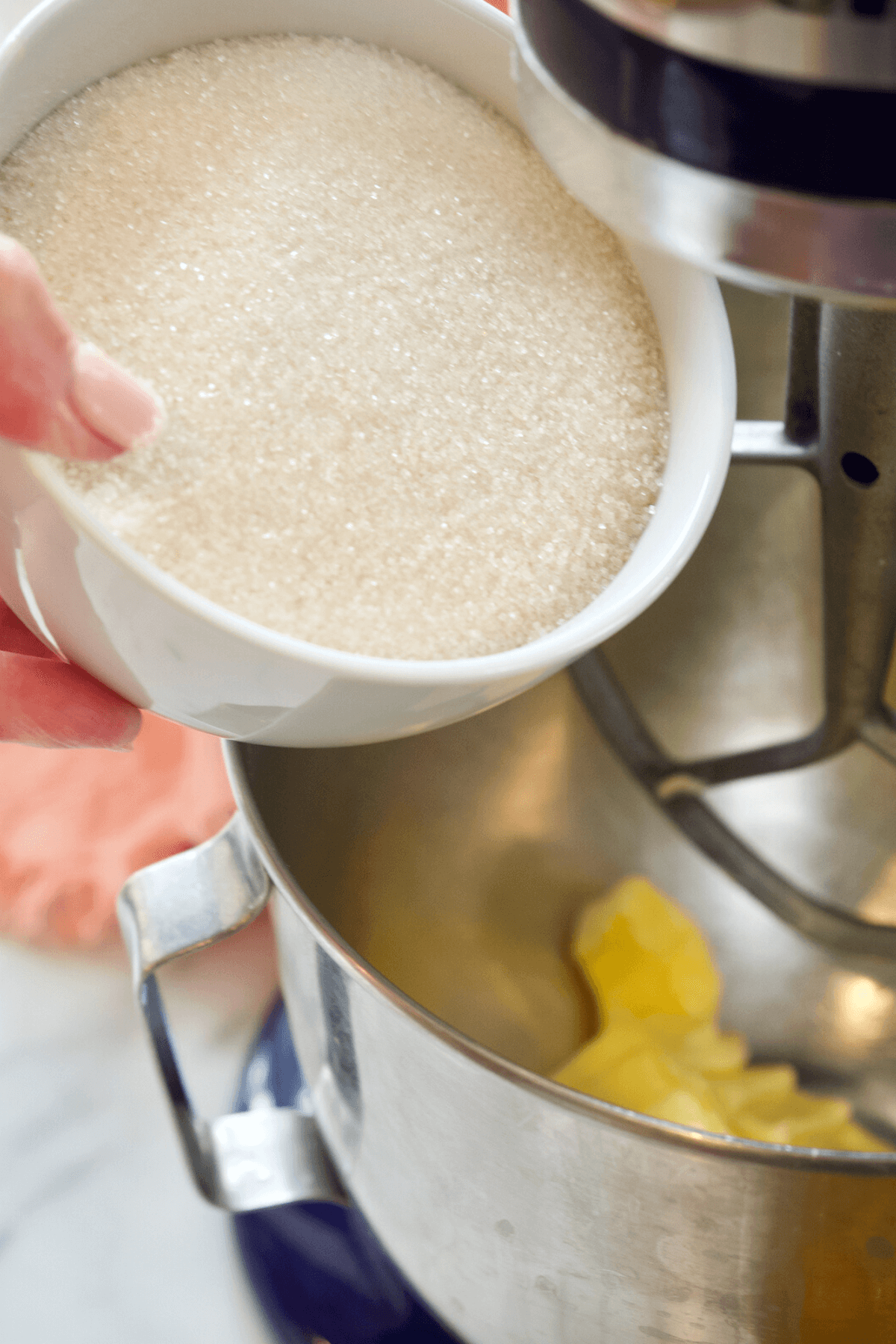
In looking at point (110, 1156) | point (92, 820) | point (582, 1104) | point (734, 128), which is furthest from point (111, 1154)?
point (734, 128)

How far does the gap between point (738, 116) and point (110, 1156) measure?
0.40 m

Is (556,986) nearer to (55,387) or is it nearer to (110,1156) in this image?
(110,1156)

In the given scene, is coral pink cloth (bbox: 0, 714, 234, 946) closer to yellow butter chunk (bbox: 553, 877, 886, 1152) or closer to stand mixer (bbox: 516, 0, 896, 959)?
yellow butter chunk (bbox: 553, 877, 886, 1152)

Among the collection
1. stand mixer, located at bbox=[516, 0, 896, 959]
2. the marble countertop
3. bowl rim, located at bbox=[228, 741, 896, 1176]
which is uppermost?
stand mixer, located at bbox=[516, 0, 896, 959]

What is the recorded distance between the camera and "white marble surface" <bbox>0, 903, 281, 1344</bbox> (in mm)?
401

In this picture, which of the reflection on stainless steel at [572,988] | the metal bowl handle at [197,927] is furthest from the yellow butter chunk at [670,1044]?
the metal bowl handle at [197,927]

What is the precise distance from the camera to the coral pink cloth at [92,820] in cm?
49

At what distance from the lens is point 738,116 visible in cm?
15

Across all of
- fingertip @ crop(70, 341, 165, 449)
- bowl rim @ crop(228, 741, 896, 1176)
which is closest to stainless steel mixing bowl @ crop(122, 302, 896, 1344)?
bowl rim @ crop(228, 741, 896, 1176)

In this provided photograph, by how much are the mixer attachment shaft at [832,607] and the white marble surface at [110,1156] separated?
18 cm

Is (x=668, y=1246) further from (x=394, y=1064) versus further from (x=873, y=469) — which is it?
(x=873, y=469)

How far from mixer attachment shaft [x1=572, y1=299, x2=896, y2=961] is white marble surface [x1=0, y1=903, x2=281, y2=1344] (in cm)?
18

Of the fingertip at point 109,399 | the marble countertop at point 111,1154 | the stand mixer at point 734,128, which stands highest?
the stand mixer at point 734,128

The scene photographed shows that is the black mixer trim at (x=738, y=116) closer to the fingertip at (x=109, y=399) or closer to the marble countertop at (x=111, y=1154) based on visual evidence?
the fingertip at (x=109, y=399)
